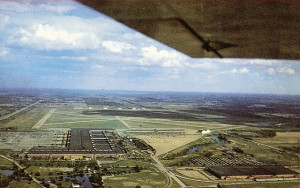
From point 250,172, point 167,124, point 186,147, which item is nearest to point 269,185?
point 250,172

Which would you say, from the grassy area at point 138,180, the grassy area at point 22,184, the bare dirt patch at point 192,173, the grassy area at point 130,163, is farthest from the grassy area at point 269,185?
the grassy area at point 22,184

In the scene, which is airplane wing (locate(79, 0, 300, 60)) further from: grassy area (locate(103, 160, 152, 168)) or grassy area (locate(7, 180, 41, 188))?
grassy area (locate(103, 160, 152, 168))

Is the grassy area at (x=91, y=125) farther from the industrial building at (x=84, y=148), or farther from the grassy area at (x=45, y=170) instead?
the grassy area at (x=45, y=170)

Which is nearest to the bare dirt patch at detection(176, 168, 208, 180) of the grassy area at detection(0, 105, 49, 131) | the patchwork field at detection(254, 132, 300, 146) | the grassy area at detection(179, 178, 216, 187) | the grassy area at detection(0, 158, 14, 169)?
the grassy area at detection(179, 178, 216, 187)

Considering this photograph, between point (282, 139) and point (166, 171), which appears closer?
point (166, 171)

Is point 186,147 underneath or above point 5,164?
above

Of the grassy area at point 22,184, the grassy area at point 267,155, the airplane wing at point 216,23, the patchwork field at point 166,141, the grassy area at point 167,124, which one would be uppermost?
the airplane wing at point 216,23

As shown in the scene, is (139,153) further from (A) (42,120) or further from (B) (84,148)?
(A) (42,120)
